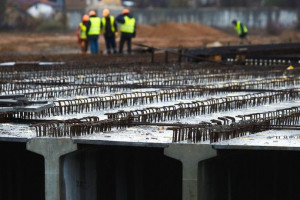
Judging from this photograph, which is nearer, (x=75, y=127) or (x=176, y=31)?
(x=75, y=127)

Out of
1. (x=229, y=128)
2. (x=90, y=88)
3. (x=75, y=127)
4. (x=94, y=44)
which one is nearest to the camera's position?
(x=229, y=128)

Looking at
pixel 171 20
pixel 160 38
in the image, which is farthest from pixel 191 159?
pixel 171 20

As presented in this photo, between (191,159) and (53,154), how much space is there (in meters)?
1.75

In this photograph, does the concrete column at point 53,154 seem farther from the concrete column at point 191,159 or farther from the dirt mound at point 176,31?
the dirt mound at point 176,31

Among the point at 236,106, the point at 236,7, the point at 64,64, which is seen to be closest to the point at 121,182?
the point at 236,106

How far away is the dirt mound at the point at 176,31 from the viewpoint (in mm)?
52059

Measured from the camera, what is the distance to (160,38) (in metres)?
50.9

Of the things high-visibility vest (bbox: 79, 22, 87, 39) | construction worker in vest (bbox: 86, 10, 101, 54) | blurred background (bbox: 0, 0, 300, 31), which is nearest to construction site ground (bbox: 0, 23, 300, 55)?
blurred background (bbox: 0, 0, 300, 31)

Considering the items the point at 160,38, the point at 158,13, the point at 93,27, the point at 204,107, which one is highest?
the point at 158,13

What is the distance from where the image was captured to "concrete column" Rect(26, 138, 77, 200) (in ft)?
40.1

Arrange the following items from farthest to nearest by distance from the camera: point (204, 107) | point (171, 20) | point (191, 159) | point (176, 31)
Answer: point (171, 20), point (176, 31), point (204, 107), point (191, 159)

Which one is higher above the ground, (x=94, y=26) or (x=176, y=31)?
(x=94, y=26)

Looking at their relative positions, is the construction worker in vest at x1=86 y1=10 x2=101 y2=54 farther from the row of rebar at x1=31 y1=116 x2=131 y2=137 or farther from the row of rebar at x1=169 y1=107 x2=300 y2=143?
the row of rebar at x1=31 y1=116 x2=131 y2=137

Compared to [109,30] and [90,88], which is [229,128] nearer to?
[90,88]
